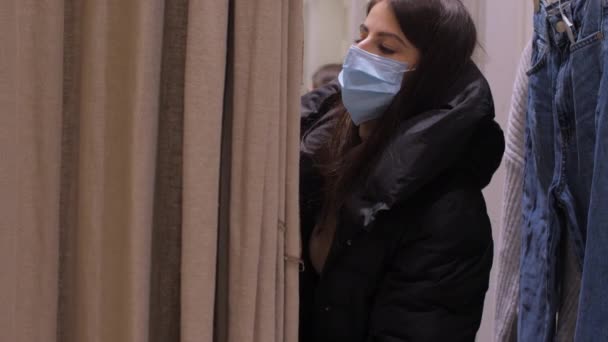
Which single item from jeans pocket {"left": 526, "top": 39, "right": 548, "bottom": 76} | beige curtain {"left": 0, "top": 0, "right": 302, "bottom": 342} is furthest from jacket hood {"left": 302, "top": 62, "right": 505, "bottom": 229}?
beige curtain {"left": 0, "top": 0, "right": 302, "bottom": 342}

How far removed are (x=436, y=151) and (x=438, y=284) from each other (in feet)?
0.70

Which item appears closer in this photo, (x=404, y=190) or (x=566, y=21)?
(x=566, y=21)

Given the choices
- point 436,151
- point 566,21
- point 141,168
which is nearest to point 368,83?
point 436,151

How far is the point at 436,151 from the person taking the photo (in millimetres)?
939

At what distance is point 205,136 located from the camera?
66 cm

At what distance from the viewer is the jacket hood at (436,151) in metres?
0.93

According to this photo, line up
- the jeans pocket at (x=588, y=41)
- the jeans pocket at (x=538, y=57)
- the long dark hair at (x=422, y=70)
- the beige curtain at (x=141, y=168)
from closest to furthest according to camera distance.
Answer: the beige curtain at (x=141, y=168)
the jeans pocket at (x=588, y=41)
the jeans pocket at (x=538, y=57)
the long dark hair at (x=422, y=70)

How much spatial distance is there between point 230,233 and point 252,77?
0.63 feet

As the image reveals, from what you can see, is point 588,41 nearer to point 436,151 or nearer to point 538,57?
point 538,57

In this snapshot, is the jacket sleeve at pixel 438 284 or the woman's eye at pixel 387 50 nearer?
the jacket sleeve at pixel 438 284

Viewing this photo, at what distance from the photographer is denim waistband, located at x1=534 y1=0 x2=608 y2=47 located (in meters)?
0.76

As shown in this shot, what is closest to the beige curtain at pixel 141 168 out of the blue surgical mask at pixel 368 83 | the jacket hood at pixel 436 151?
the jacket hood at pixel 436 151

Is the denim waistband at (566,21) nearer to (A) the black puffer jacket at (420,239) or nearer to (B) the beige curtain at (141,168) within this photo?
(A) the black puffer jacket at (420,239)

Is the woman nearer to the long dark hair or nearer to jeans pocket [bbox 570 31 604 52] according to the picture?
the long dark hair
